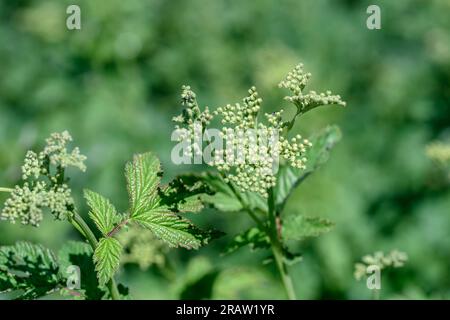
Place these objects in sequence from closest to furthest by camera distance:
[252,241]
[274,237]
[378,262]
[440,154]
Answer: [274,237] → [252,241] → [378,262] → [440,154]

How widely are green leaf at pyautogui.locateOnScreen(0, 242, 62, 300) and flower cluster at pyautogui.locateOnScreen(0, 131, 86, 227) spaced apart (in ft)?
1.01

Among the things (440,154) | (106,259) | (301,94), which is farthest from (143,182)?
(440,154)

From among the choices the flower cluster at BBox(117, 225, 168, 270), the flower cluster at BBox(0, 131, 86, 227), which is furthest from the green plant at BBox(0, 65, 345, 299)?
the flower cluster at BBox(117, 225, 168, 270)

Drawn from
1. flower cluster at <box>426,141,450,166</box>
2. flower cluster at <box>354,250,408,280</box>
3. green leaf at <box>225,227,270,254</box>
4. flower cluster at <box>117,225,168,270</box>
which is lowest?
flower cluster at <box>354,250,408,280</box>

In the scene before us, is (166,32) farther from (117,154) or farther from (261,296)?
(261,296)

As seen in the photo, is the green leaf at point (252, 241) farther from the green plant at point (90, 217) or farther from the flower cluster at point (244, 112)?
the flower cluster at point (244, 112)

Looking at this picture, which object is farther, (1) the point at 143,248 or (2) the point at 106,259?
(1) the point at 143,248

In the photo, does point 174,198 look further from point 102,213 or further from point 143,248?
point 143,248

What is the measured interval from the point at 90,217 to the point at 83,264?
30cm

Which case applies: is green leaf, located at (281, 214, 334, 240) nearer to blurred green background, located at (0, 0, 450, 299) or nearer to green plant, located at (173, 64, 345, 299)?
green plant, located at (173, 64, 345, 299)

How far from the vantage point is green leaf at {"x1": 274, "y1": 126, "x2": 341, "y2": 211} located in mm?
2248

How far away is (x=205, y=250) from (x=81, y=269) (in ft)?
11.4

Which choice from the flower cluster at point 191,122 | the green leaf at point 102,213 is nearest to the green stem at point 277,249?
the flower cluster at point 191,122

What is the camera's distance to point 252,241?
2.26 m
